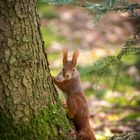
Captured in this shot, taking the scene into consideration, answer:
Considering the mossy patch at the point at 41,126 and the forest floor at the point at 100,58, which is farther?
the forest floor at the point at 100,58

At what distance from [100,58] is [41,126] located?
205 cm

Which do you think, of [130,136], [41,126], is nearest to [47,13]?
[130,136]

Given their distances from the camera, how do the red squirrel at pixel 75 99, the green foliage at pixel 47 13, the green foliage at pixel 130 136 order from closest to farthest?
the green foliage at pixel 130 136 < the red squirrel at pixel 75 99 < the green foliage at pixel 47 13

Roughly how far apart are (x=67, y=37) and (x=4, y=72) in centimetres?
696

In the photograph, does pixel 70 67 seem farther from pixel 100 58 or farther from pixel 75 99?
pixel 100 58

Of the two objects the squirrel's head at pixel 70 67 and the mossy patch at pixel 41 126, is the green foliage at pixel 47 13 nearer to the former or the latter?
the squirrel's head at pixel 70 67

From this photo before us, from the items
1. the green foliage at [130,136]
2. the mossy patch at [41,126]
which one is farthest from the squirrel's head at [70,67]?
the green foliage at [130,136]

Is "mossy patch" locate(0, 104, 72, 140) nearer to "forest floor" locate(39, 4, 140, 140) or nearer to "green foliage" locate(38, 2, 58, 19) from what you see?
"forest floor" locate(39, 4, 140, 140)

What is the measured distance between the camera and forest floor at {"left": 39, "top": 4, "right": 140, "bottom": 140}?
6562 millimetres

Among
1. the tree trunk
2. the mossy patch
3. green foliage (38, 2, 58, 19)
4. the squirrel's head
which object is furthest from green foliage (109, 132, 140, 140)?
green foliage (38, 2, 58, 19)

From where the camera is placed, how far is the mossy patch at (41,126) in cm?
394

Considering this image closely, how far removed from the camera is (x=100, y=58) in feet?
19.5

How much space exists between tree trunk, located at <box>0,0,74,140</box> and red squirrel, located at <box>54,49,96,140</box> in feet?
1.00

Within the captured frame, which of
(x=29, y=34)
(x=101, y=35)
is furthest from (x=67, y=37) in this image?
(x=29, y=34)
